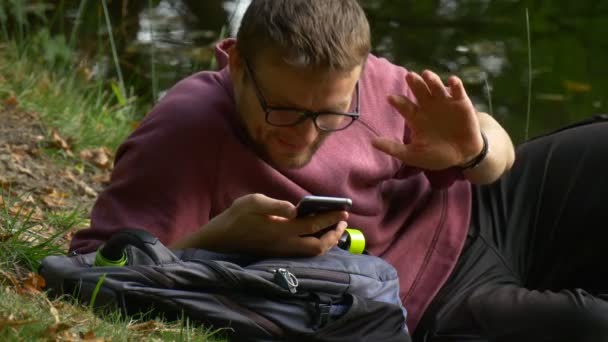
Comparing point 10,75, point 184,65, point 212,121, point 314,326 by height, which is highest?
point 212,121

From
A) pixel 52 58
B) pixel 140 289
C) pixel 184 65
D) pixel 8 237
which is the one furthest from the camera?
pixel 184 65

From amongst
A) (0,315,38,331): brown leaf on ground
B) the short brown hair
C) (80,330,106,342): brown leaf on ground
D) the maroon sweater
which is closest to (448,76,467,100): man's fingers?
the short brown hair

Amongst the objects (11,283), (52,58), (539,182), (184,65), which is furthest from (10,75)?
(539,182)

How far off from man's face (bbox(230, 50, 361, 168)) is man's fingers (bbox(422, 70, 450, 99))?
0.61 ft

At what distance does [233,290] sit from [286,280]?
0.42ft

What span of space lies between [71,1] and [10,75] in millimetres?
1919

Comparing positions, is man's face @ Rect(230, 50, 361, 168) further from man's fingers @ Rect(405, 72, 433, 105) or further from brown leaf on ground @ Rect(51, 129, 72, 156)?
brown leaf on ground @ Rect(51, 129, 72, 156)

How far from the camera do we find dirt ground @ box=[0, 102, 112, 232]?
416cm

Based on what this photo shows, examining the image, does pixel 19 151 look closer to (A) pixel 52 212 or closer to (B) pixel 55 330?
(A) pixel 52 212

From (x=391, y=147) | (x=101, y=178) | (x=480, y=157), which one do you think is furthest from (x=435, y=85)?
(x=101, y=178)

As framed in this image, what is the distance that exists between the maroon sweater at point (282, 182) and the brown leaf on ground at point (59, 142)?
1508 millimetres

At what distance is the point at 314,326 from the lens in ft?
9.51

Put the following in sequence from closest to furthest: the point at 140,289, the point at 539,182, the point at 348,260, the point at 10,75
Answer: the point at 140,289 < the point at 348,260 < the point at 539,182 < the point at 10,75

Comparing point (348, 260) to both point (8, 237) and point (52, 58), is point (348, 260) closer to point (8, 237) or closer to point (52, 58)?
point (8, 237)
